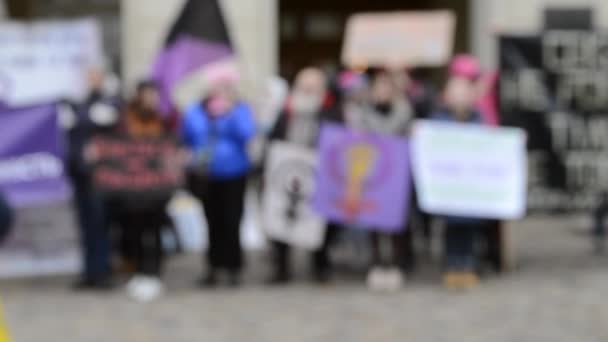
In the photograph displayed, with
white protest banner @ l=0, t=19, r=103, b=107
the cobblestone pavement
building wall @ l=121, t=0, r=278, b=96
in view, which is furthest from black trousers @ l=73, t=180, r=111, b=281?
building wall @ l=121, t=0, r=278, b=96

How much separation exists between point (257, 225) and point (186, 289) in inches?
87.6

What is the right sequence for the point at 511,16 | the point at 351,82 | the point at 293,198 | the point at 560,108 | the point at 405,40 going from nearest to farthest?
the point at 293,198, the point at 351,82, the point at 560,108, the point at 405,40, the point at 511,16

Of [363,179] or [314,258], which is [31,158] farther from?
[363,179]

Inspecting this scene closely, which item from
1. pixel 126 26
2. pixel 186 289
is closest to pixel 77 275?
pixel 186 289

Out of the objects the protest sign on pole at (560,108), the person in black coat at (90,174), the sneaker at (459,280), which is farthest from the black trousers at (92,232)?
the protest sign on pole at (560,108)

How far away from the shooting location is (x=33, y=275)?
1064cm

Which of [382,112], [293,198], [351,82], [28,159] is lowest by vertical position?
[293,198]

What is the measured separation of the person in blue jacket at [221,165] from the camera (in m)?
9.69

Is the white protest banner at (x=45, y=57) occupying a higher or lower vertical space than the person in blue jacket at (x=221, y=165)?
higher

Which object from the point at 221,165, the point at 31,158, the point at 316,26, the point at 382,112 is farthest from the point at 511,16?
the point at 316,26

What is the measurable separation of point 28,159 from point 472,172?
3264mm

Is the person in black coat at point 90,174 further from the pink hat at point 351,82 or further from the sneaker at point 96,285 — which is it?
the pink hat at point 351,82

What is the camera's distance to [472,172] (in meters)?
9.79

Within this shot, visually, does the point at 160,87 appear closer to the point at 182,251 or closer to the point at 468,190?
the point at 182,251
